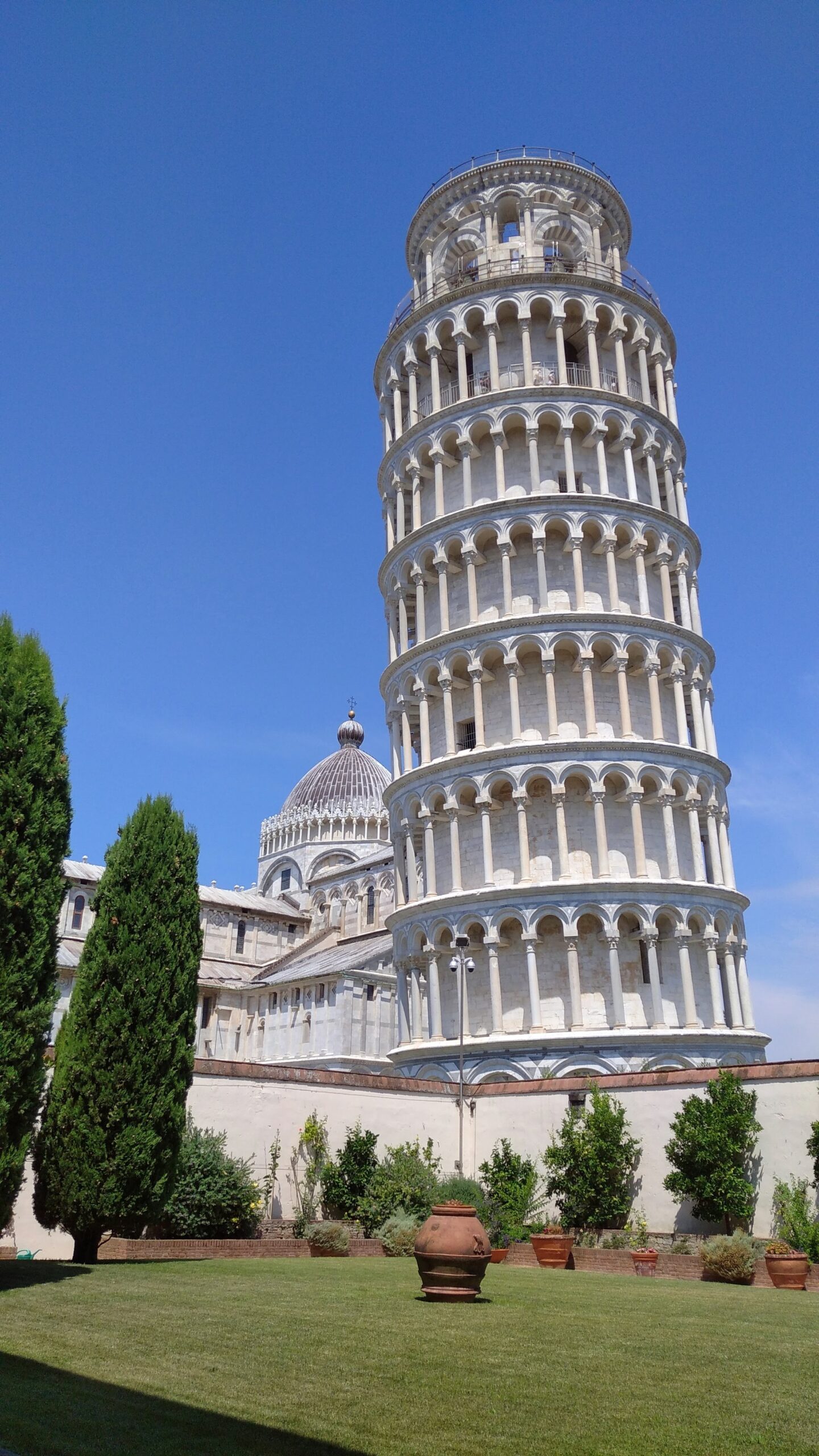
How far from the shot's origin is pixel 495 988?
3453cm

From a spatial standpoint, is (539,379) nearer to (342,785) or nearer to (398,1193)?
(398,1193)

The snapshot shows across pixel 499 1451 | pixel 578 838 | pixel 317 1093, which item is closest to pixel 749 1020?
pixel 578 838

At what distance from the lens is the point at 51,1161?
730 inches

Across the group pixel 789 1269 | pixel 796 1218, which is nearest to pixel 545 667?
pixel 796 1218

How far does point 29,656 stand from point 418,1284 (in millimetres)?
11587

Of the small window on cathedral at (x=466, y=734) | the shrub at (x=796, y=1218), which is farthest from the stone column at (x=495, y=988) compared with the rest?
the shrub at (x=796, y=1218)

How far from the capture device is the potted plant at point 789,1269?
19.6 meters

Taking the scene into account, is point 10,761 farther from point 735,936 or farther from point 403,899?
point 735,936

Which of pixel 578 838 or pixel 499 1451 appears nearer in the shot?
pixel 499 1451

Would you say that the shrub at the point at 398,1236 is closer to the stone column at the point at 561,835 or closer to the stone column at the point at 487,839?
the stone column at the point at 487,839

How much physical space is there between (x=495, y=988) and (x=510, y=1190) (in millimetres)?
7796

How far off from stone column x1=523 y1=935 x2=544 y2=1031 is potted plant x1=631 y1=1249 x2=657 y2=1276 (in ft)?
37.4

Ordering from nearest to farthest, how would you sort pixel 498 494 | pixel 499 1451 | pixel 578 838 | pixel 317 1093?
1. pixel 499 1451
2. pixel 317 1093
3. pixel 578 838
4. pixel 498 494

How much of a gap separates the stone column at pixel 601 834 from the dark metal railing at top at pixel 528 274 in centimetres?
2001
